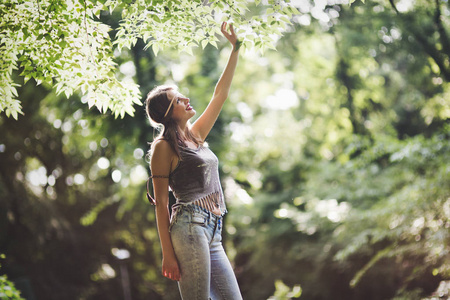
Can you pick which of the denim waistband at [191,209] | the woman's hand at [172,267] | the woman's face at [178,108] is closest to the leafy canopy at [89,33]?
the woman's face at [178,108]

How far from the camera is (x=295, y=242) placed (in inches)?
345

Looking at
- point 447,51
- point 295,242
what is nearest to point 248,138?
point 295,242

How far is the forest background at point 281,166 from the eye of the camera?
5.15 metres

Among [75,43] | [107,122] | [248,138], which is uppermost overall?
[75,43]

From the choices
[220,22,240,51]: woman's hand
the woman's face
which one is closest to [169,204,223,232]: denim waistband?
the woman's face

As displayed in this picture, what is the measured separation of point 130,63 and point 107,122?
807 millimetres

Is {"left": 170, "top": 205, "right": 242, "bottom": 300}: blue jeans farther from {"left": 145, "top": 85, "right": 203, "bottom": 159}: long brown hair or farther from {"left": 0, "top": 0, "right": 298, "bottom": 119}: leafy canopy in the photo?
{"left": 0, "top": 0, "right": 298, "bottom": 119}: leafy canopy

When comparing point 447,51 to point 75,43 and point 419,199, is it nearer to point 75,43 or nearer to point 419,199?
point 419,199

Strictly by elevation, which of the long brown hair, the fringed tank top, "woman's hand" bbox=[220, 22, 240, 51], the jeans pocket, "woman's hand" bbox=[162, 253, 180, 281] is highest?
"woman's hand" bbox=[220, 22, 240, 51]

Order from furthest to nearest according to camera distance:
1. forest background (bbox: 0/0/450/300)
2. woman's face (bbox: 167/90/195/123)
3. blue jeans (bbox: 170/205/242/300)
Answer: forest background (bbox: 0/0/450/300)
woman's face (bbox: 167/90/195/123)
blue jeans (bbox: 170/205/242/300)

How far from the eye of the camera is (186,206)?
77.7 inches

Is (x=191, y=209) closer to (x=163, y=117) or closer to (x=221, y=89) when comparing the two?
(x=163, y=117)

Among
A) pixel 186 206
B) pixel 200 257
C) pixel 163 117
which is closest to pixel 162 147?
pixel 163 117

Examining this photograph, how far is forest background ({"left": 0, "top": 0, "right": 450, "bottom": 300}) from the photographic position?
203 inches
